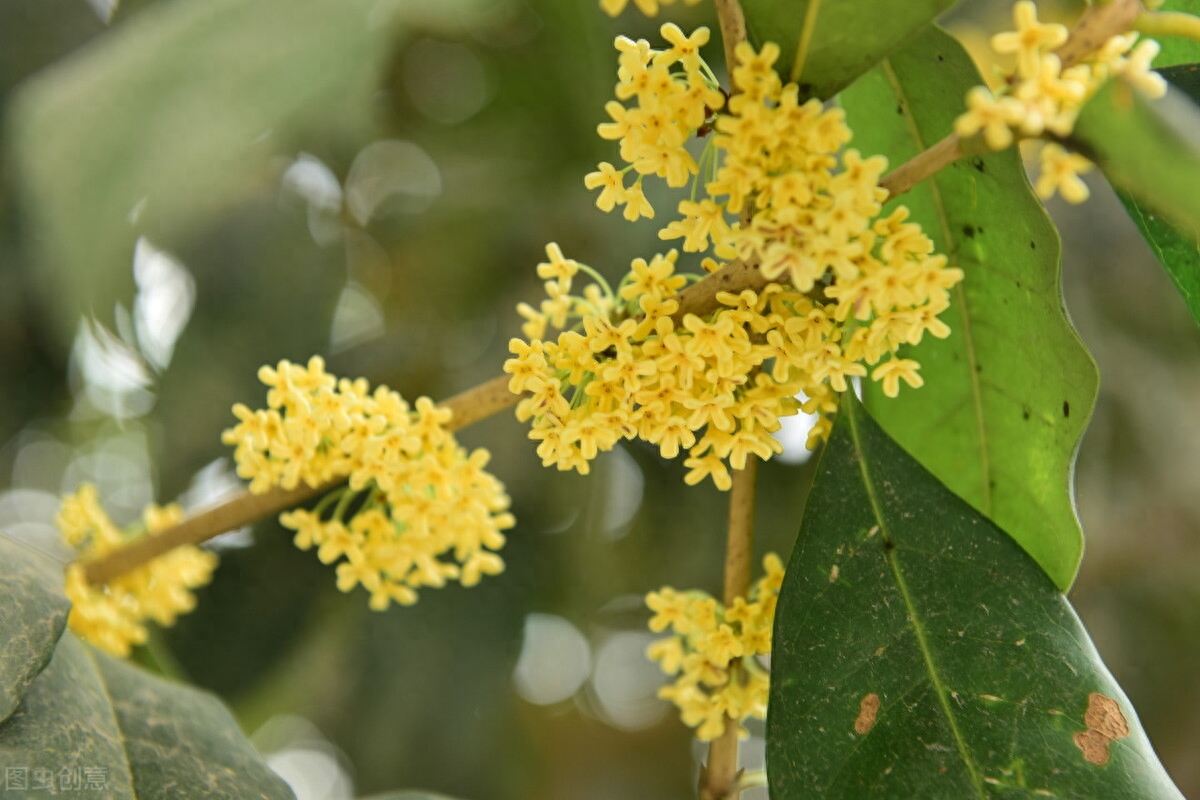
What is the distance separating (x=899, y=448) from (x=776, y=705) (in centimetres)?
26

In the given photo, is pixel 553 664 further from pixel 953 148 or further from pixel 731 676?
pixel 953 148

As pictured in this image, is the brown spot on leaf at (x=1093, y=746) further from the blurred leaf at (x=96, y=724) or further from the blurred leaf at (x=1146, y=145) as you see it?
the blurred leaf at (x=96, y=724)

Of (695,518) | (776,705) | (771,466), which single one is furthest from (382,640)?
(776,705)

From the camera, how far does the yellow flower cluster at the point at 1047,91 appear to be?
0.65 metres

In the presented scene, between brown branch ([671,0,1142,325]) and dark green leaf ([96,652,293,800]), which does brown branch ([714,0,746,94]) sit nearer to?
brown branch ([671,0,1142,325])

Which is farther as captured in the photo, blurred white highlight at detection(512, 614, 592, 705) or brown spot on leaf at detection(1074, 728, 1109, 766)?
blurred white highlight at detection(512, 614, 592, 705)

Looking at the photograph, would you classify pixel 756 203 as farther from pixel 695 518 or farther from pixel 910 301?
pixel 695 518

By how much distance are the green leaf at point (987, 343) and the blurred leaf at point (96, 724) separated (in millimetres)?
734

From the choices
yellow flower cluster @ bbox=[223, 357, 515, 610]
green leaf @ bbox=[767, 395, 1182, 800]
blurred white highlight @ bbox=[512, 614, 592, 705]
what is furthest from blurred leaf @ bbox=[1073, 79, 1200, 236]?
blurred white highlight @ bbox=[512, 614, 592, 705]

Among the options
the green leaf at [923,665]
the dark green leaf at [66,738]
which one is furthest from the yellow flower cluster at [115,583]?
the green leaf at [923,665]

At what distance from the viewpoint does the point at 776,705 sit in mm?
866

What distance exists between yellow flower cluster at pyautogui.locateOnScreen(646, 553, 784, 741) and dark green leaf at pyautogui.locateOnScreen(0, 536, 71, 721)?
543 millimetres

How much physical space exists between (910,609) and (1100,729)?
6.4 inches

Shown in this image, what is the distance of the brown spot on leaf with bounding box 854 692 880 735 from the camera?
845 mm
